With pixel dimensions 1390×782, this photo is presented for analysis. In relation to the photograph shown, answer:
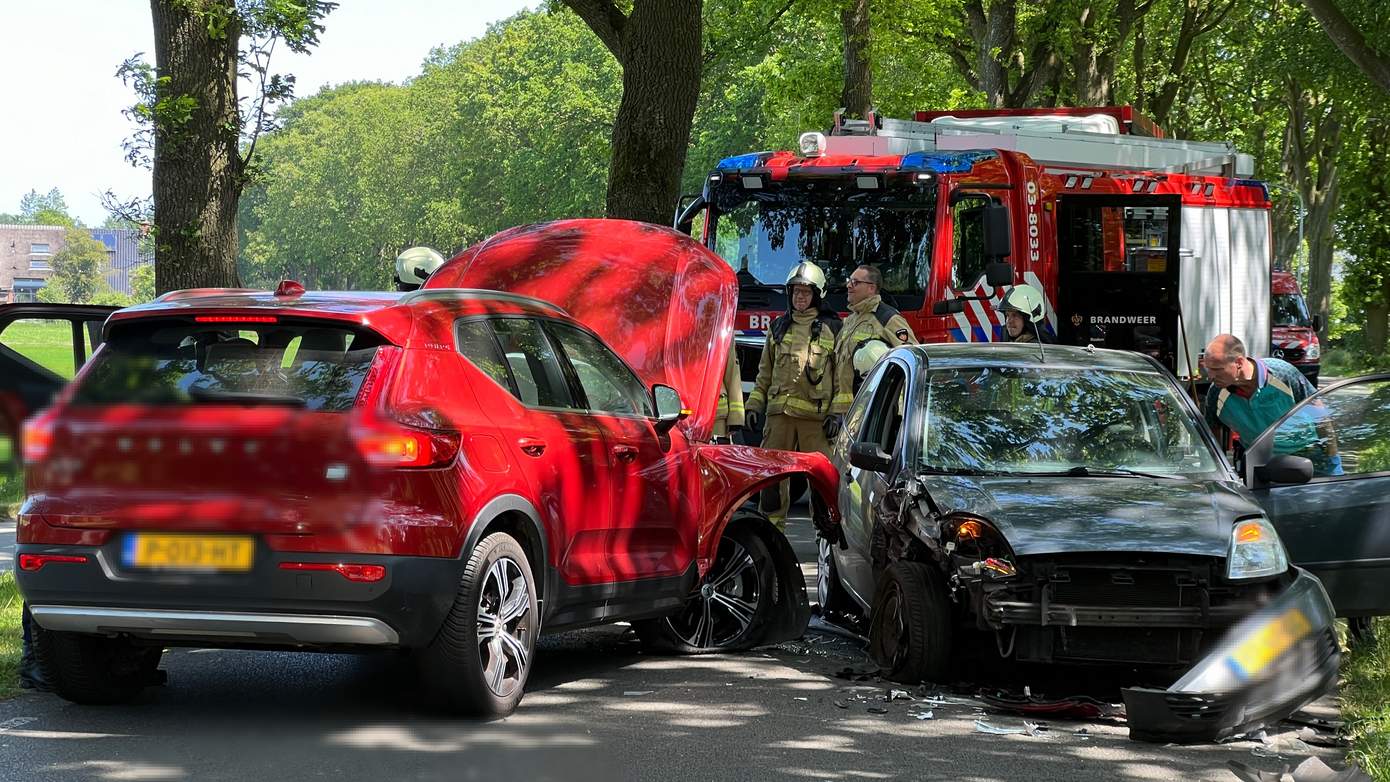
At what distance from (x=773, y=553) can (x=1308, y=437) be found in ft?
8.59

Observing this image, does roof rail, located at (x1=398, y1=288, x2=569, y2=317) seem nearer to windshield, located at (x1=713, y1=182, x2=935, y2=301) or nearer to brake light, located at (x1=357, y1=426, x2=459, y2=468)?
brake light, located at (x1=357, y1=426, x2=459, y2=468)

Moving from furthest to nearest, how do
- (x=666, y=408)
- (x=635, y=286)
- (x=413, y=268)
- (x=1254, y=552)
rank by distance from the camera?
(x=413, y=268) < (x=635, y=286) < (x=666, y=408) < (x=1254, y=552)

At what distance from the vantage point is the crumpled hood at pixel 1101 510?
7297mm

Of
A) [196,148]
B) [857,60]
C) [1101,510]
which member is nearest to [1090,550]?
[1101,510]

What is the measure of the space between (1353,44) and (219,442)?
1697 cm

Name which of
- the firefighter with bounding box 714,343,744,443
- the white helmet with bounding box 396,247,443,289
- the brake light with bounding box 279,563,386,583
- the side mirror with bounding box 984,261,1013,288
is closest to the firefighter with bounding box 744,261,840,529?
the firefighter with bounding box 714,343,744,443

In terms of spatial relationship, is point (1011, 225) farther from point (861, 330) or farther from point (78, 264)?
point (78, 264)

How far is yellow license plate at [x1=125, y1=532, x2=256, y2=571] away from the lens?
612 cm

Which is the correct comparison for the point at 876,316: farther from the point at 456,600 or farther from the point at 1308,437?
the point at 456,600

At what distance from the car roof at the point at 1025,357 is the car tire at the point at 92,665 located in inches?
161

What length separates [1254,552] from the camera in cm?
742

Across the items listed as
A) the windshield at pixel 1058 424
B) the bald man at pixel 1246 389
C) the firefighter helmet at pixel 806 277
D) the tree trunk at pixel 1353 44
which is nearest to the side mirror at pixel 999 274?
the firefighter helmet at pixel 806 277

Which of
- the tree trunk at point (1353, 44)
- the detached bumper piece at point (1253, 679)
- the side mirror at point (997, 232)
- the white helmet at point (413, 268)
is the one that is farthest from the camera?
the tree trunk at point (1353, 44)

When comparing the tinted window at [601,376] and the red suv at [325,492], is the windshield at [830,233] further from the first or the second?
the red suv at [325,492]
